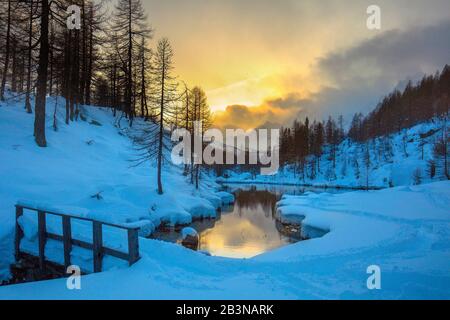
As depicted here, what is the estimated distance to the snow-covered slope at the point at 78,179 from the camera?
46.4 ft

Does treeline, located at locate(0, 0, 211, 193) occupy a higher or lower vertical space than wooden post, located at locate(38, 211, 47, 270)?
higher

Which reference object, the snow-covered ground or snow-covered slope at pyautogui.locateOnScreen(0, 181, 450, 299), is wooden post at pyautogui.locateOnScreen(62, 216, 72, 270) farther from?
snow-covered slope at pyautogui.locateOnScreen(0, 181, 450, 299)

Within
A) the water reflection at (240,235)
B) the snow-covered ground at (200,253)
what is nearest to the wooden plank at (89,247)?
the snow-covered ground at (200,253)

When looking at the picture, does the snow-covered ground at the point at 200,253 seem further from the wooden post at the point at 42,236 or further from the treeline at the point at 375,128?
the treeline at the point at 375,128

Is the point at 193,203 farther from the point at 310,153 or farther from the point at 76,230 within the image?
the point at 310,153

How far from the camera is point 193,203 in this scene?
2498cm

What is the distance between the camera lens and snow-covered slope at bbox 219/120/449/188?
5906cm

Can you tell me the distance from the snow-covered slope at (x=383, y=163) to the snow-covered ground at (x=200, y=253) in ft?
123

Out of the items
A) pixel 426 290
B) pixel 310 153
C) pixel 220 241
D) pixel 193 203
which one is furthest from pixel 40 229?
pixel 310 153

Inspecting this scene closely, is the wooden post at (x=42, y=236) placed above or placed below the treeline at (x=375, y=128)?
below

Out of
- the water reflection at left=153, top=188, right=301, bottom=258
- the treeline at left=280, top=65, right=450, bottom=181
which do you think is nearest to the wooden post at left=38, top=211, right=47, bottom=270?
the water reflection at left=153, top=188, right=301, bottom=258

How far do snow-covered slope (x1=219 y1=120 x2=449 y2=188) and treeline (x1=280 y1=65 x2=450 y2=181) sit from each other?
691mm

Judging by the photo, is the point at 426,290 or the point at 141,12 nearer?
the point at 426,290
